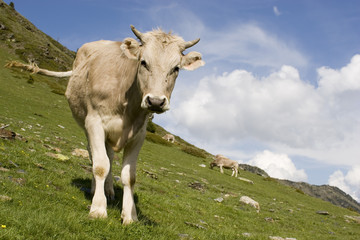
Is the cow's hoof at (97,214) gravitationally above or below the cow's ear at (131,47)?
below

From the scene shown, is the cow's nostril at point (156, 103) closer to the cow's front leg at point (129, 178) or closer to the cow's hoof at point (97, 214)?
the cow's front leg at point (129, 178)

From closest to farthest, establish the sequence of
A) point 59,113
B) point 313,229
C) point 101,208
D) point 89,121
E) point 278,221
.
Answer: point 101,208, point 89,121, point 278,221, point 313,229, point 59,113

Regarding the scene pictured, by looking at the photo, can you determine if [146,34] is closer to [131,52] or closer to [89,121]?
[131,52]

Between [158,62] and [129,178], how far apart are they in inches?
105

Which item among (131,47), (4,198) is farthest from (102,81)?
(4,198)

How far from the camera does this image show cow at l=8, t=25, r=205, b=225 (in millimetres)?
6039

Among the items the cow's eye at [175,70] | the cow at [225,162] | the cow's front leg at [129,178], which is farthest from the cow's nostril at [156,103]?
the cow at [225,162]

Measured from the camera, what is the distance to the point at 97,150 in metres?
6.44

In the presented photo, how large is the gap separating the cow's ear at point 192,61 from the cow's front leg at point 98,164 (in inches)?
86.6

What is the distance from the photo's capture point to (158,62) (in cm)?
611

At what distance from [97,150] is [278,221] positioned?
1258 cm

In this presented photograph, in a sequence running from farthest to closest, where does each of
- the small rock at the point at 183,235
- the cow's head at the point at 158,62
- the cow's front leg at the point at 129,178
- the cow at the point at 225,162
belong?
the cow at the point at 225,162 < the small rock at the point at 183,235 < the cow's front leg at the point at 129,178 < the cow's head at the point at 158,62

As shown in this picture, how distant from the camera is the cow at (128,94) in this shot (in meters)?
6.04

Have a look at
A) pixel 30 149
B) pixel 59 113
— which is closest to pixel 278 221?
pixel 30 149
